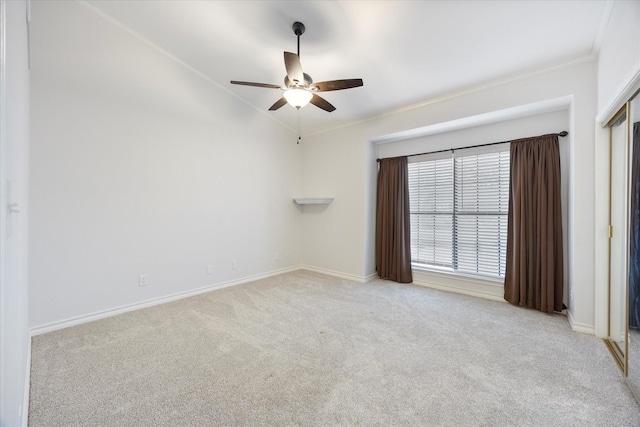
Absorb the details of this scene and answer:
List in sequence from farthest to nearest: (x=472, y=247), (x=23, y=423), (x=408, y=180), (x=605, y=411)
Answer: (x=408, y=180) < (x=472, y=247) < (x=605, y=411) < (x=23, y=423)

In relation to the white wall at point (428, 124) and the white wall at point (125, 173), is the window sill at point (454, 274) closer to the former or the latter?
the white wall at point (428, 124)

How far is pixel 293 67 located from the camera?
7.26 ft

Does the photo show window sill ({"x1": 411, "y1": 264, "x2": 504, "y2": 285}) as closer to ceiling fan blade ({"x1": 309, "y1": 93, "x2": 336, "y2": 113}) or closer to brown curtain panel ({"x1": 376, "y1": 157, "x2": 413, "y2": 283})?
brown curtain panel ({"x1": 376, "y1": 157, "x2": 413, "y2": 283})

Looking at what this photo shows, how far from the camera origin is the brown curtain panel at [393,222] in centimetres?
399

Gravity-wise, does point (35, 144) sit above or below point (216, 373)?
above

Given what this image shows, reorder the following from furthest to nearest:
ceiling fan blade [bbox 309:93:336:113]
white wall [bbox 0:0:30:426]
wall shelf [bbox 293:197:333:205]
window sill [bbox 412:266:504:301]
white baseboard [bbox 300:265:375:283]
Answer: wall shelf [bbox 293:197:333:205] < white baseboard [bbox 300:265:375:283] < window sill [bbox 412:266:504:301] < ceiling fan blade [bbox 309:93:336:113] < white wall [bbox 0:0:30:426]

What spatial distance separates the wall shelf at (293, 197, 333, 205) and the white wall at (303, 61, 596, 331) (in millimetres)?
183

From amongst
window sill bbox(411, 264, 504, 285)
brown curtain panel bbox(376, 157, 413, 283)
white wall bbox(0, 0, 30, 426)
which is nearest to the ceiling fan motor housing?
white wall bbox(0, 0, 30, 426)

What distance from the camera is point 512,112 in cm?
298

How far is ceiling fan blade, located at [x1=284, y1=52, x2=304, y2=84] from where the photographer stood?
2143 millimetres

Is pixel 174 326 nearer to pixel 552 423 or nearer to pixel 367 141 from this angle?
pixel 552 423

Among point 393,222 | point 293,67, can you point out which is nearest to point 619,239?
point 393,222

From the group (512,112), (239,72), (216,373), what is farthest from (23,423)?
(512,112)

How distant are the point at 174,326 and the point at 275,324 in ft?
3.25
